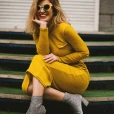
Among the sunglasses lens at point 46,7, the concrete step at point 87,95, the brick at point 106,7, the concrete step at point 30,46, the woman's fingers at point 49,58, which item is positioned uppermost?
the sunglasses lens at point 46,7

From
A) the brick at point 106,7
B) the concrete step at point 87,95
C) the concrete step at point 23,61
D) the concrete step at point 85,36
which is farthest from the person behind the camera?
the brick at point 106,7

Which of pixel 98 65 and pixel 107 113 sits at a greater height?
pixel 98 65

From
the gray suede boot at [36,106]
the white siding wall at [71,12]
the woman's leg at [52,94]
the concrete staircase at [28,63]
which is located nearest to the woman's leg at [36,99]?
the gray suede boot at [36,106]

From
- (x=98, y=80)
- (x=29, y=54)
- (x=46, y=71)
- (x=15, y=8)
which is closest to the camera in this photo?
(x=46, y=71)

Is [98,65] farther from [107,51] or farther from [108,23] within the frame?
[108,23]

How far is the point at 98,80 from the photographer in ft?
11.3

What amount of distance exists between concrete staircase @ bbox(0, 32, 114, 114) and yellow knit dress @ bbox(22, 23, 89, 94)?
0.36 metres

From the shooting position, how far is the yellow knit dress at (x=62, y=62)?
2.78m

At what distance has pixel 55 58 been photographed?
2842mm

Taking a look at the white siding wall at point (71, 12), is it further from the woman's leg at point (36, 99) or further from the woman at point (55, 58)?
the woman's leg at point (36, 99)

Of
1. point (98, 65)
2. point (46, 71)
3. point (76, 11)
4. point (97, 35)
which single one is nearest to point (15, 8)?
point (76, 11)

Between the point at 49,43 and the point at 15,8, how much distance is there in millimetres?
2092

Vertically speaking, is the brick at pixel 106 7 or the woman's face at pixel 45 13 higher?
the woman's face at pixel 45 13

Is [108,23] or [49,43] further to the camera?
[108,23]
